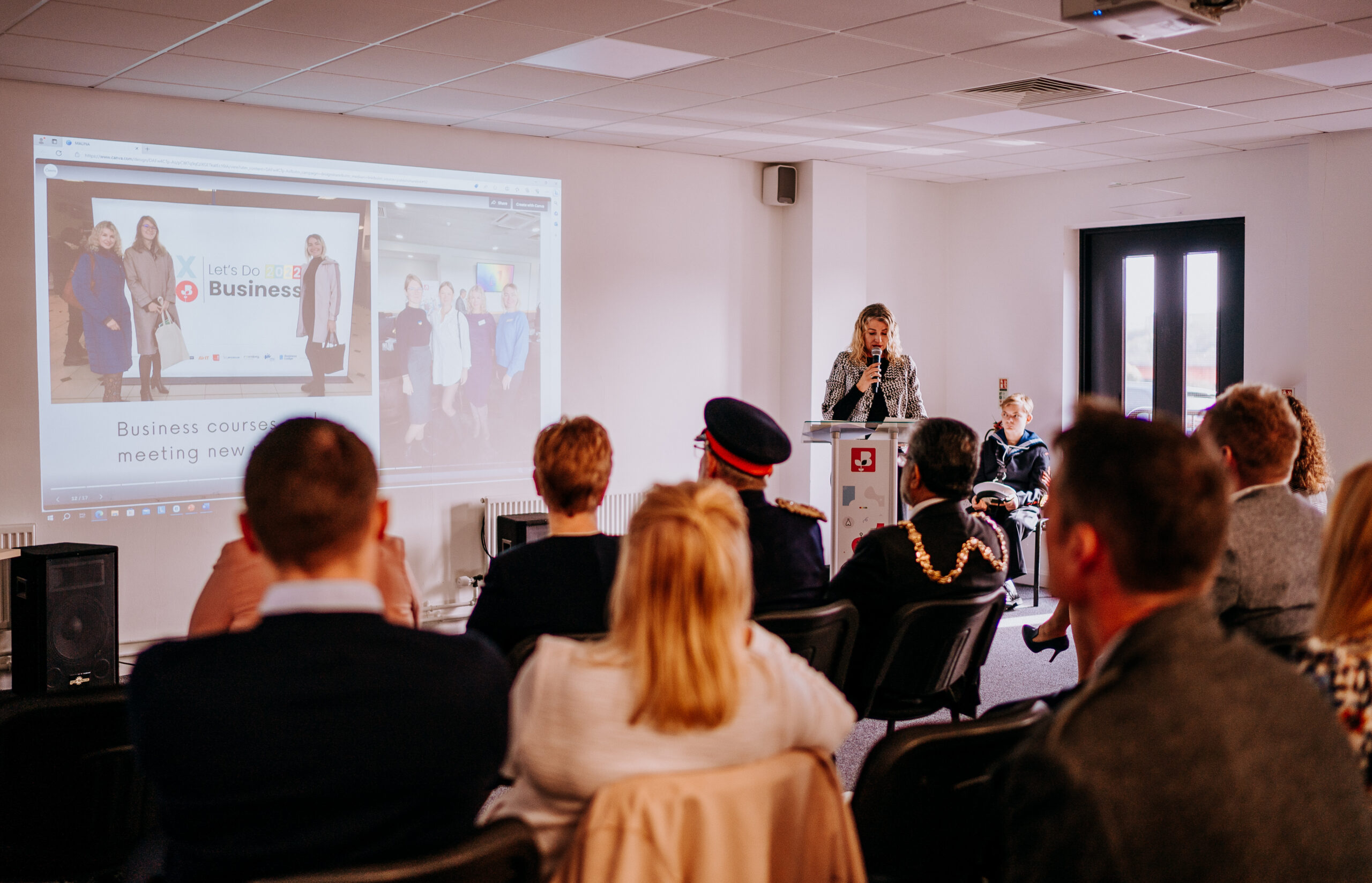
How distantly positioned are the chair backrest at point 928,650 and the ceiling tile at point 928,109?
3.25 metres

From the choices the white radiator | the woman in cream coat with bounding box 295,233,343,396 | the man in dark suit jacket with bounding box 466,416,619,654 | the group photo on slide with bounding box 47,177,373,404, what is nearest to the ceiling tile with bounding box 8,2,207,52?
the group photo on slide with bounding box 47,177,373,404

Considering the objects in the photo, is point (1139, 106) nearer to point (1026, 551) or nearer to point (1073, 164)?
point (1073, 164)

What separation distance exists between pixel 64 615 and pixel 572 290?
11.0 ft

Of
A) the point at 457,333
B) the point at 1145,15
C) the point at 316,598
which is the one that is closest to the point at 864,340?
the point at 457,333

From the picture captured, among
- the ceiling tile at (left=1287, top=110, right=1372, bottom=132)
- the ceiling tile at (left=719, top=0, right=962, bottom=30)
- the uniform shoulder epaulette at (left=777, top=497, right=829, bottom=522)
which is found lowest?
the uniform shoulder epaulette at (left=777, top=497, right=829, bottom=522)

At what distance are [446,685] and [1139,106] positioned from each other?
543cm

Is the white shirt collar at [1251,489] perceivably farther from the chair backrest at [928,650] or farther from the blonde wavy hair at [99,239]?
the blonde wavy hair at [99,239]

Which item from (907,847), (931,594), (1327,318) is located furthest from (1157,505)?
(1327,318)

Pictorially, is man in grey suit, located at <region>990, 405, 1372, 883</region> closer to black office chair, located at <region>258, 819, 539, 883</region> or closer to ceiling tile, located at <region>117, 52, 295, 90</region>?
black office chair, located at <region>258, 819, 539, 883</region>

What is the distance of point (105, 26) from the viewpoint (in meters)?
4.26

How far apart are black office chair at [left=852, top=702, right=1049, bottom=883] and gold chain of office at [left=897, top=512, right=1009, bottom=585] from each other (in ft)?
4.10

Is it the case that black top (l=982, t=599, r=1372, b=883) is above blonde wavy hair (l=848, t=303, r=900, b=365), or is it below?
below

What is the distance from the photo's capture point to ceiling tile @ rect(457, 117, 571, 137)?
627cm

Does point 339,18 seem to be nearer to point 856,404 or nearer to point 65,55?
point 65,55
